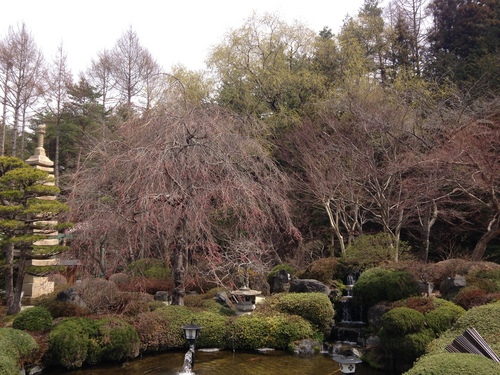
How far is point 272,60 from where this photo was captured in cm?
2114

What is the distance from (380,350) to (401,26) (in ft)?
70.7

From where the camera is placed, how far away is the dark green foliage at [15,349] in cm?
651

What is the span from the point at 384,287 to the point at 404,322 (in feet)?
8.07

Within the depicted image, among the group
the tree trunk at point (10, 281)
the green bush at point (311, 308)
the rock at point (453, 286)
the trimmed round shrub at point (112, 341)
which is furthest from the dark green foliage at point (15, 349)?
the rock at point (453, 286)

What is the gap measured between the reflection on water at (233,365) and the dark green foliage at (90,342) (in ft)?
0.71

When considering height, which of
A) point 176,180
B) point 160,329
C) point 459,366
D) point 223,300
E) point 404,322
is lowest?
point 160,329

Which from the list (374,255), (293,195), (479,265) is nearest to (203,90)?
(293,195)

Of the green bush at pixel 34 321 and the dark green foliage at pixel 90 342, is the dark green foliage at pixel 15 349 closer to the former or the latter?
the dark green foliage at pixel 90 342

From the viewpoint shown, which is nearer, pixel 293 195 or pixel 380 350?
pixel 380 350

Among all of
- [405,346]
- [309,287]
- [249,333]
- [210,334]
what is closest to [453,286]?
[405,346]

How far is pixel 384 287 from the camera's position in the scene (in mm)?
10555

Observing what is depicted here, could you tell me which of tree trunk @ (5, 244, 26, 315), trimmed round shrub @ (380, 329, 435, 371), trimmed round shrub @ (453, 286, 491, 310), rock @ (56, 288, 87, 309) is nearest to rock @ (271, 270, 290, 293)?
trimmed round shrub @ (380, 329, 435, 371)

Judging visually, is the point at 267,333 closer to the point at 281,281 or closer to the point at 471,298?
the point at 281,281

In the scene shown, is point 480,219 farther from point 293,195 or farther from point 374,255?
point 293,195
